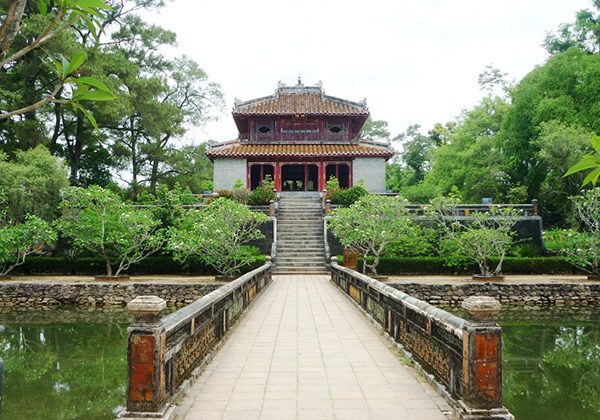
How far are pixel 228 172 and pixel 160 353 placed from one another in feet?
81.2

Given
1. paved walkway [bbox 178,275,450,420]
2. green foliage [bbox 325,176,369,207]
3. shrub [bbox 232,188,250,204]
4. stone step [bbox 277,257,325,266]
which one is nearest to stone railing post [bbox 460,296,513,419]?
paved walkway [bbox 178,275,450,420]

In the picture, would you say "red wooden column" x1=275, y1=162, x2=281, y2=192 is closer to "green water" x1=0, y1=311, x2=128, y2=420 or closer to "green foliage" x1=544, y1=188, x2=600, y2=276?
"green foliage" x1=544, y1=188, x2=600, y2=276

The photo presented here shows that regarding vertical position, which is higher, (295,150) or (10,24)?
(295,150)

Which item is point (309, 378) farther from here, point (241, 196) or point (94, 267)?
point (241, 196)

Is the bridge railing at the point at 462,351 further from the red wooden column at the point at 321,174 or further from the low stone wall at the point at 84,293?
the red wooden column at the point at 321,174

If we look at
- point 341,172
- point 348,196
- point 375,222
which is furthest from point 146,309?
point 341,172

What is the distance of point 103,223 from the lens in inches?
654

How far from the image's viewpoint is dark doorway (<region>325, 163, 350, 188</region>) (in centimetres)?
3000

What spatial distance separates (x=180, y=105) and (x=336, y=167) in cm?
1296

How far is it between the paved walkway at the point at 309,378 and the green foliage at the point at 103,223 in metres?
9.18

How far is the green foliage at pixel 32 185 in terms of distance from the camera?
1773 cm

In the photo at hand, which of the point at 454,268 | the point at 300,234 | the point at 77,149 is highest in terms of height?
the point at 77,149

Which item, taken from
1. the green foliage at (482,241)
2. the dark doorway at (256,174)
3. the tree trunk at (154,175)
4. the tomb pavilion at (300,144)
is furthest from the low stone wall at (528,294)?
the tree trunk at (154,175)

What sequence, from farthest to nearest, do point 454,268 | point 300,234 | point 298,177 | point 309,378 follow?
1. point 298,177
2. point 300,234
3. point 454,268
4. point 309,378
